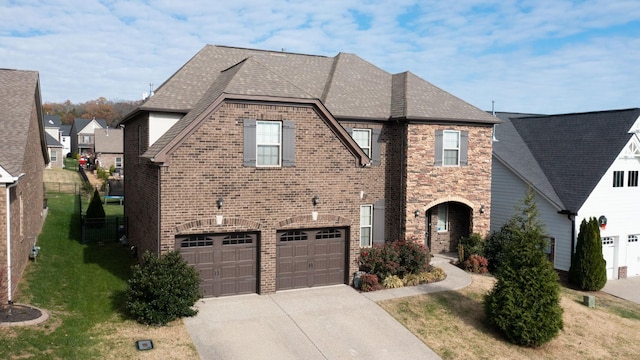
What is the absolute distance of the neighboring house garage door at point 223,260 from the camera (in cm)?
1633

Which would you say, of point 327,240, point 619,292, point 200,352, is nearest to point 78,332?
point 200,352

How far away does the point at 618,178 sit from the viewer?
25.3m

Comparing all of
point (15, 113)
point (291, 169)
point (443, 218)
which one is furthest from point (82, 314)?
point (443, 218)

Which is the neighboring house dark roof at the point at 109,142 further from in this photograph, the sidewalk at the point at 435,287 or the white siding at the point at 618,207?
the white siding at the point at 618,207

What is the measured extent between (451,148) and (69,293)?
16096 millimetres

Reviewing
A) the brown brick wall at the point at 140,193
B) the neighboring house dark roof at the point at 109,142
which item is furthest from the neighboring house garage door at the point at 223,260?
the neighboring house dark roof at the point at 109,142

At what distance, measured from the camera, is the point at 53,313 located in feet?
45.4

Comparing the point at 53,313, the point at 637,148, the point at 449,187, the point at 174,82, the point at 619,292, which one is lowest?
the point at 619,292

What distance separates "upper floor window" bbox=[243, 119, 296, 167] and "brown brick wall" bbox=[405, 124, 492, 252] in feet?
20.9

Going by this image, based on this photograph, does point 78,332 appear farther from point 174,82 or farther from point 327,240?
point 174,82

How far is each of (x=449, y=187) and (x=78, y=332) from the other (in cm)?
1573

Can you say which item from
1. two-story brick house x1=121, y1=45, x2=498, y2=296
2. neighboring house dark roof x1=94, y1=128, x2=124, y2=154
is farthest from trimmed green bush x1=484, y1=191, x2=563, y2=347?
neighboring house dark roof x1=94, y1=128, x2=124, y2=154

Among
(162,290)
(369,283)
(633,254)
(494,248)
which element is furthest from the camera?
(633,254)

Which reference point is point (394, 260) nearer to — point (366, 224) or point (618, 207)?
point (366, 224)
